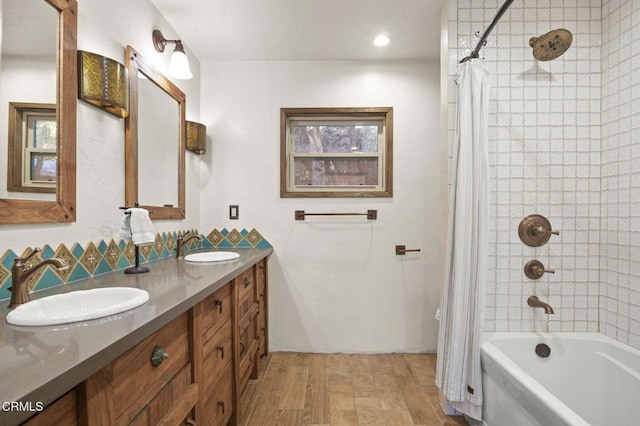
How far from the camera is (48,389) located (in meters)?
0.50

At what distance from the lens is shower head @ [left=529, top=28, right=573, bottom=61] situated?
4.86 feet

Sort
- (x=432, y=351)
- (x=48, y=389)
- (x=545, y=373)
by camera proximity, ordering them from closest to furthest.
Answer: (x=48, y=389) < (x=545, y=373) < (x=432, y=351)

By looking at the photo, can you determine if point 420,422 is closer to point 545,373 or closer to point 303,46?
point 545,373

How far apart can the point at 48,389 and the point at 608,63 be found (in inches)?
103

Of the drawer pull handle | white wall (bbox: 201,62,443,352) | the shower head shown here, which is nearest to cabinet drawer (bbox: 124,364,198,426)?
the drawer pull handle

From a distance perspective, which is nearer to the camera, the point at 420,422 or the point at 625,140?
the point at 625,140

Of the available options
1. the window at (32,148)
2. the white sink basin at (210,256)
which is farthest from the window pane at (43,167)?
the white sink basin at (210,256)

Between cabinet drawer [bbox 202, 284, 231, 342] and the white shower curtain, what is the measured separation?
46.2 inches

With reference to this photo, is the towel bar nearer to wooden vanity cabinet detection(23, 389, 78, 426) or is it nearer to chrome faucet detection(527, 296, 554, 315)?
chrome faucet detection(527, 296, 554, 315)

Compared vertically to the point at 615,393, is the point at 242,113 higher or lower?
higher

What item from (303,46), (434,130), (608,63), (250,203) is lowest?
(250,203)

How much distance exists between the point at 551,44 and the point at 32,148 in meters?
2.34

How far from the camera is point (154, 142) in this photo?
6.08 feet

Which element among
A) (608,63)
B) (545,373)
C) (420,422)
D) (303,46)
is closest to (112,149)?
(303,46)
